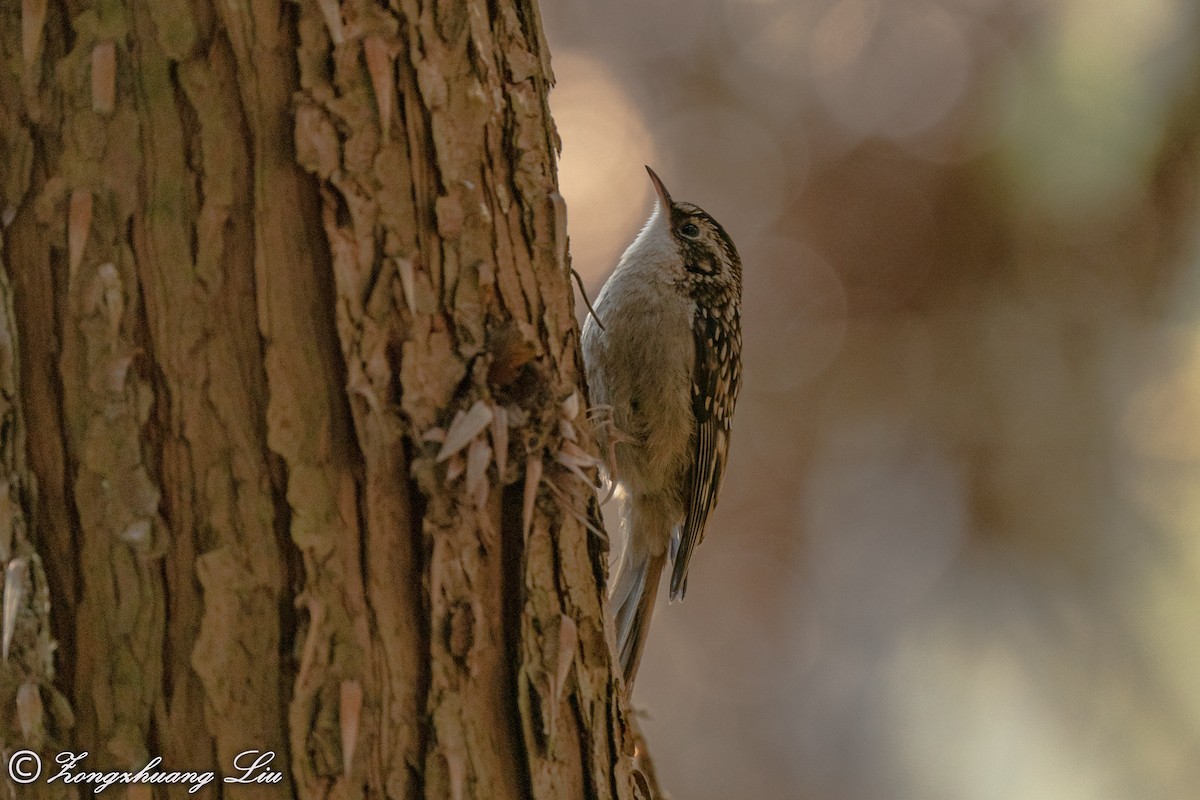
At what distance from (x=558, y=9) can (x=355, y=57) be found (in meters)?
4.50

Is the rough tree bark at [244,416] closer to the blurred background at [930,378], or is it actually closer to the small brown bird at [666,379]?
the small brown bird at [666,379]

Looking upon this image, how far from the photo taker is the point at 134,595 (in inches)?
46.0

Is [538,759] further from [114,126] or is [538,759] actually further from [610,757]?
[114,126]

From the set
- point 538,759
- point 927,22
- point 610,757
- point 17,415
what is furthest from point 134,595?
point 927,22

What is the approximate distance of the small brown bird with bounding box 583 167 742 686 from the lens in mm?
3047

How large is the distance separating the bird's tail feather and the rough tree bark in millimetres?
1660

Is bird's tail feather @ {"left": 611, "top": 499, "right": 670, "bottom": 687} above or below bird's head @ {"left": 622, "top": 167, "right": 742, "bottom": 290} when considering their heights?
below

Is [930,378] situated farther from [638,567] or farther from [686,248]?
[638,567]

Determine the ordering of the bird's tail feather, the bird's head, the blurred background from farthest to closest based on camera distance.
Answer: the blurred background → the bird's head → the bird's tail feather

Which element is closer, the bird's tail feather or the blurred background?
the bird's tail feather

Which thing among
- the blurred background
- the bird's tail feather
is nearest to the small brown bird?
the bird's tail feather

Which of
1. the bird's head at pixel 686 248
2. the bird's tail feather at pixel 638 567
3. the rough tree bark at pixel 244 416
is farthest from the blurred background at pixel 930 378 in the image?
the rough tree bark at pixel 244 416

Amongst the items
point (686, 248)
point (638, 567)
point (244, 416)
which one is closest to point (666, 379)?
point (686, 248)

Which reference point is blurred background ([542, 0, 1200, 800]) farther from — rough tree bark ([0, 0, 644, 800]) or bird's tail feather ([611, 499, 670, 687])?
rough tree bark ([0, 0, 644, 800])
